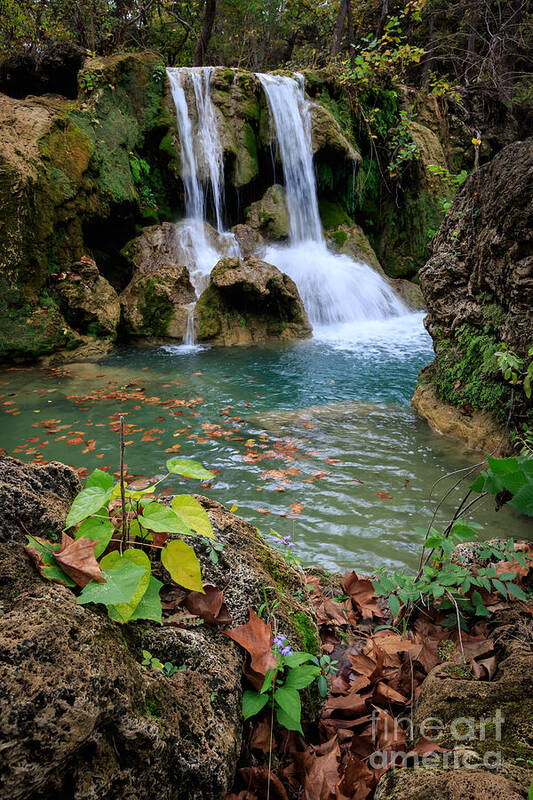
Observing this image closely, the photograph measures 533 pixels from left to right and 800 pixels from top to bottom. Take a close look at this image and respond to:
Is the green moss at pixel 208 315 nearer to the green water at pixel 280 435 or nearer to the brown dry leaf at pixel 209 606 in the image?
the green water at pixel 280 435

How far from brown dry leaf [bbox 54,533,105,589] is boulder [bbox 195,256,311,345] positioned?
30.9 ft

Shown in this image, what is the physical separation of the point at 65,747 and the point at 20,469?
0.96 m

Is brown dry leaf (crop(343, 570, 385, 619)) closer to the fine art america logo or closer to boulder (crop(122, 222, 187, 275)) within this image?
the fine art america logo

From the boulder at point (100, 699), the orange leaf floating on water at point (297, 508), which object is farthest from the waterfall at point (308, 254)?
the boulder at point (100, 699)

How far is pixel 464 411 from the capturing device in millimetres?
5340

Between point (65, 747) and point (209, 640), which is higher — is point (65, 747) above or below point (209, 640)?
above

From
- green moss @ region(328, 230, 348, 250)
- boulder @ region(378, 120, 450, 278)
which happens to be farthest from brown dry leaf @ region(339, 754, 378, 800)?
boulder @ region(378, 120, 450, 278)

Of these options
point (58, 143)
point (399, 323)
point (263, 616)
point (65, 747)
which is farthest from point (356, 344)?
point (65, 747)

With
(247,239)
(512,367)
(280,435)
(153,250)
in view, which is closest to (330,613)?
(512,367)

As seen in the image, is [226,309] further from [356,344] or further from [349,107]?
[349,107]

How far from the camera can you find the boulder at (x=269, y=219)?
1388 centimetres

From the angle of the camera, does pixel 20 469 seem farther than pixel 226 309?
No

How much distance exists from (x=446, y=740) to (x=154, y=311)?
10223mm

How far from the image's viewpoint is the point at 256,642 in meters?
1.42
